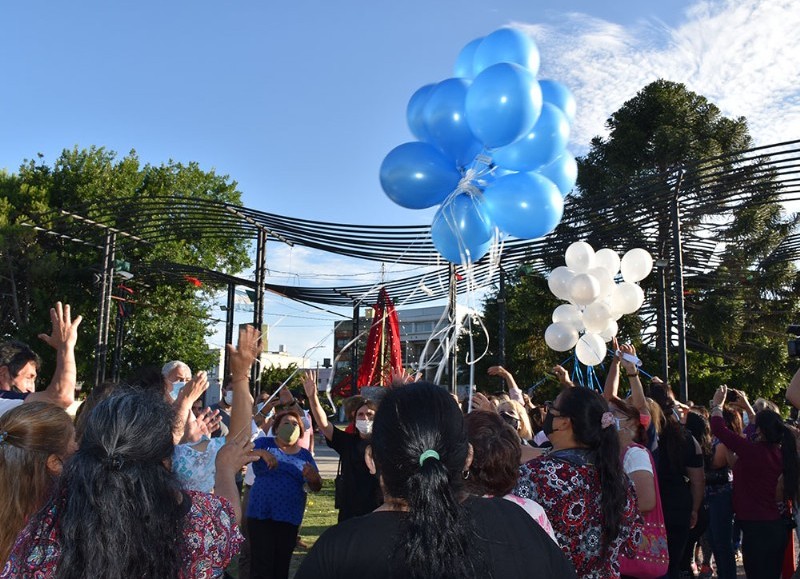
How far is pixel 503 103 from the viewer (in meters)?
4.38

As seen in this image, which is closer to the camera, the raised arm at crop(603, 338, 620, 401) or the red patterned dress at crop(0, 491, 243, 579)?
the red patterned dress at crop(0, 491, 243, 579)

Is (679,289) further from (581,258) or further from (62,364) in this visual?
(62,364)

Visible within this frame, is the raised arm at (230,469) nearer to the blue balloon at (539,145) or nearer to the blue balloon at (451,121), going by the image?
the blue balloon at (451,121)

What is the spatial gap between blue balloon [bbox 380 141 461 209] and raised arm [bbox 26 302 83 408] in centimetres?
258

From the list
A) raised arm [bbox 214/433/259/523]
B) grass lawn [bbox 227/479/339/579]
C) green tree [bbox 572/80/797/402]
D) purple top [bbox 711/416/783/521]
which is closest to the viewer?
raised arm [bbox 214/433/259/523]

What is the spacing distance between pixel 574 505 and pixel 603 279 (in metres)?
4.93

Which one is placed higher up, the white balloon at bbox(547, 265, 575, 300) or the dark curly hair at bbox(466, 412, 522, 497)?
the white balloon at bbox(547, 265, 575, 300)

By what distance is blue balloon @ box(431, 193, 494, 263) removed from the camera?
5.06 m

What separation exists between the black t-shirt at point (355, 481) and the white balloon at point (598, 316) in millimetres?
3395

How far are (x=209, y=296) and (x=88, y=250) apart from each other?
5564 millimetres

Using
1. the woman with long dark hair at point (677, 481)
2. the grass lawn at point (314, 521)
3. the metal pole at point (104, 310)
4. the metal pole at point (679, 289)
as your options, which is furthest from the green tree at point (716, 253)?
the metal pole at point (104, 310)

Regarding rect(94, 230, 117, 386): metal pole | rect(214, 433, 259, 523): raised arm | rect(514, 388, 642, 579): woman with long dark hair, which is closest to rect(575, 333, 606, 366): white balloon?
rect(514, 388, 642, 579): woman with long dark hair

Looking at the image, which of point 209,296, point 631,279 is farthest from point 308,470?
point 209,296

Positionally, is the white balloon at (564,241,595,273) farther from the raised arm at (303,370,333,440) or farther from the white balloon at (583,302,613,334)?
the raised arm at (303,370,333,440)
